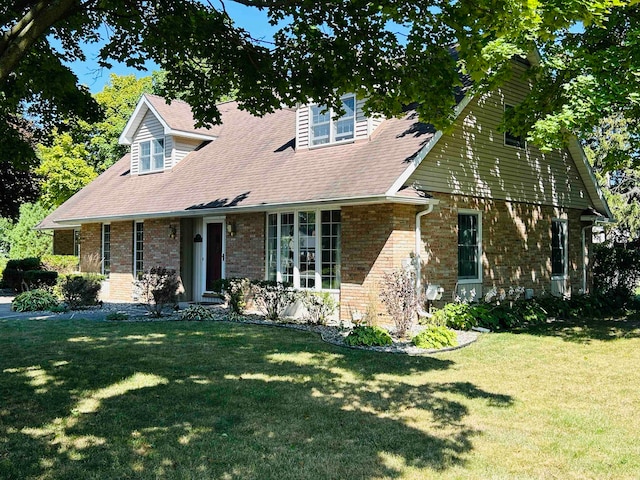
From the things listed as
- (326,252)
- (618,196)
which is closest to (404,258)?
(326,252)

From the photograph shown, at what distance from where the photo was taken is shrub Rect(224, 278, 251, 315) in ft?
46.3

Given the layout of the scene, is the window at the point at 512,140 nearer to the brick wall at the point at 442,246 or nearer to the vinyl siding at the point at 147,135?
the brick wall at the point at 442,246

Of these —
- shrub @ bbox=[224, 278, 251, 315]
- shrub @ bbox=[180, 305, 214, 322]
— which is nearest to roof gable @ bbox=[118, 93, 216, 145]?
shrub @ bbox=[224, 278, 251, 315]

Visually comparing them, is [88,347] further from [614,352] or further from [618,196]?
[618,196]

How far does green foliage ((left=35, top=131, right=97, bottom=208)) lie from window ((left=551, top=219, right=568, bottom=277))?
1036 inches

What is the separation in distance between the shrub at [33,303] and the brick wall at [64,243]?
10835 mm

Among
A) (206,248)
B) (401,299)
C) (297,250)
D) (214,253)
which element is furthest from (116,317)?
(401,299)

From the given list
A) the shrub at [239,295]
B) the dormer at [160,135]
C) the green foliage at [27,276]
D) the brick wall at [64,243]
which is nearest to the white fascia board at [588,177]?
the shrub at [239,295]

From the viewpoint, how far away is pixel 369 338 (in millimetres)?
10078

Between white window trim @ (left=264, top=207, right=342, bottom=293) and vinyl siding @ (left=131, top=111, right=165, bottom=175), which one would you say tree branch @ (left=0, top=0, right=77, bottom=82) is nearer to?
white window trim @ (left=264, top=207, right=342, bottom=293)

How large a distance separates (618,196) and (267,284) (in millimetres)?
23080

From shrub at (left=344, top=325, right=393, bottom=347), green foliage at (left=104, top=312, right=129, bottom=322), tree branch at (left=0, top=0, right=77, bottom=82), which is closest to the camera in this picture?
tree branch at (left=0, top=0, right=77, bottom=82)

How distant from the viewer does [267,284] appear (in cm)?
1441

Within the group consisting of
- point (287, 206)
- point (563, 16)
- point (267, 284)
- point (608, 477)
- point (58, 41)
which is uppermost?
point (58, 41)
